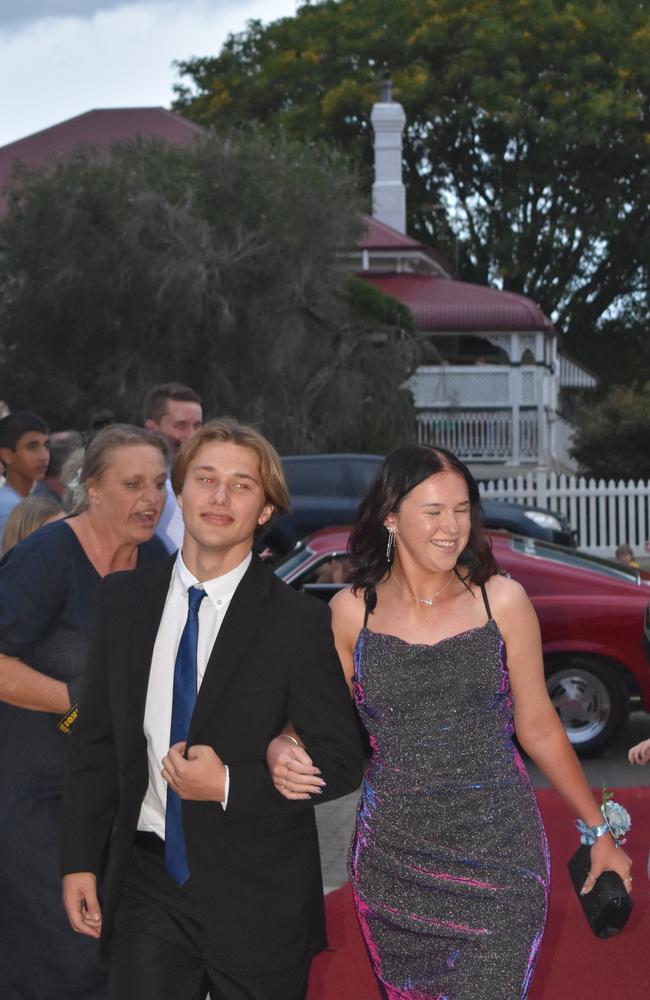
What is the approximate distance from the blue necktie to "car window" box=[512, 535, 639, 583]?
770 centimetres

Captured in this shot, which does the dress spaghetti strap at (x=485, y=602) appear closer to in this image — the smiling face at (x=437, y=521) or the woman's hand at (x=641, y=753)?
the smiling face at (x=437, y=521)

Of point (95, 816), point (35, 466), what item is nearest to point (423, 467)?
point (95, 816)

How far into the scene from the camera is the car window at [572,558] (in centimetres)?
1108

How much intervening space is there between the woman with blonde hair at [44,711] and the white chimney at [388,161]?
37510mm

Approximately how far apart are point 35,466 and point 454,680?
4939 mm

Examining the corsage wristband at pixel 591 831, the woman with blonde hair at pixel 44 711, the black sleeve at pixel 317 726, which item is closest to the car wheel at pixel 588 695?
the woman with blonde hair at pixel 44 711

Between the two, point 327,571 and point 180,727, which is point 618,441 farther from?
point 180,727

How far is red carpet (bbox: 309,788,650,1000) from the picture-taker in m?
5.53

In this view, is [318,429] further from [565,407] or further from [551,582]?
[565,407]

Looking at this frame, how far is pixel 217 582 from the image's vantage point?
3633mm

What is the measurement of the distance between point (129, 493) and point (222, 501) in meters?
1.05

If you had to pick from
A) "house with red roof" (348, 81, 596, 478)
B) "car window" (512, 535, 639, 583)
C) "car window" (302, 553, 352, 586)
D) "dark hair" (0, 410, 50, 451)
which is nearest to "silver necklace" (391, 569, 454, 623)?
"dark hair" (0, 410, 50, 451)

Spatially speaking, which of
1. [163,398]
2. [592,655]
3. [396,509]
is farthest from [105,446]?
[592,655]

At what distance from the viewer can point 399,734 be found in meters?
3.65
